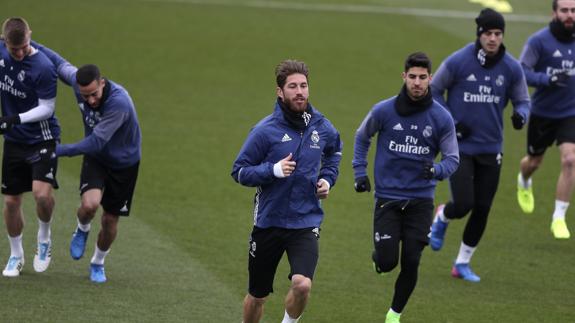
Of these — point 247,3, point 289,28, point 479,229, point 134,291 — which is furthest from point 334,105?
point 134,291

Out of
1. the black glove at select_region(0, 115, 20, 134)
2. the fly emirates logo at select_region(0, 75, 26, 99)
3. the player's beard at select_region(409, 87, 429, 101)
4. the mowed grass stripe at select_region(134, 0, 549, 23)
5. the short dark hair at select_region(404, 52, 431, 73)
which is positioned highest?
the short dark hair at select_region(404, 52, 431, 73)

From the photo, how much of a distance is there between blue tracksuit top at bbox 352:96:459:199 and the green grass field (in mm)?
1449

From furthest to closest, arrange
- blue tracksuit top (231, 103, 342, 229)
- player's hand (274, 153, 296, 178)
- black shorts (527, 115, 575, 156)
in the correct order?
black shorts (527, 115, 575, 156), blue tracksuit top (231, 103, 342, 229), player's hand (274, 153, 296, 178)

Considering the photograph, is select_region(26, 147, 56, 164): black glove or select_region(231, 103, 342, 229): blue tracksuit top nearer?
select_region(231, 103, 342, 229): blue tracksuit top

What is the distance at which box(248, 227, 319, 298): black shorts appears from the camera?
8953 mm

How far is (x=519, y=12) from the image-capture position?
28.5m

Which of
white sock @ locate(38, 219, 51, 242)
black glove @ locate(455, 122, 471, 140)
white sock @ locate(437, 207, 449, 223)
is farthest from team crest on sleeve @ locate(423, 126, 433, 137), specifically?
white sock @ locate(38, 219, 51, 242)

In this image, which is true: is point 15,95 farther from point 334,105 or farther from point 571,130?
point 334,105

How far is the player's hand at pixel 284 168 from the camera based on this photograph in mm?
8516

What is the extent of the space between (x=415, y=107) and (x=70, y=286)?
3861 millimetres

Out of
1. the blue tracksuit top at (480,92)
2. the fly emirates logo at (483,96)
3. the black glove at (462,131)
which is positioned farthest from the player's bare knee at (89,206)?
the fly emirates logo at (483,96)

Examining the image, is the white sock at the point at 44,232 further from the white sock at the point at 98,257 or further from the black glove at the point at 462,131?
the black glove at the point at 462,131

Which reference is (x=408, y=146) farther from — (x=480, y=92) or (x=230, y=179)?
(x=230, y=179)

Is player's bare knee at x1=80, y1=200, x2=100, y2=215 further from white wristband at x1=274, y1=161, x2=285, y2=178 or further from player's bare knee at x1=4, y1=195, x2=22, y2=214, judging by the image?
white wristband at x1=274, y1=161, x2=285, y2=178
